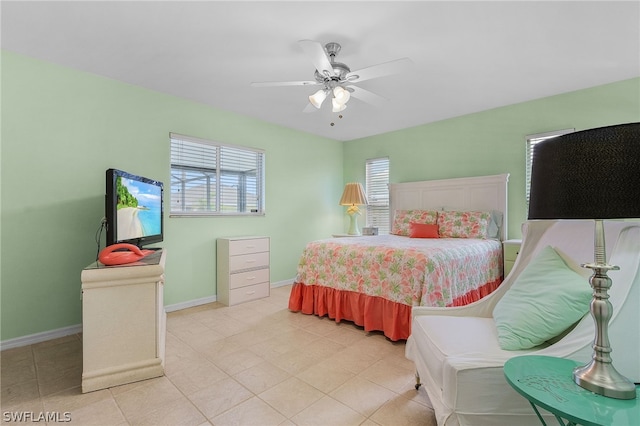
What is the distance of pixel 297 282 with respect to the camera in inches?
135

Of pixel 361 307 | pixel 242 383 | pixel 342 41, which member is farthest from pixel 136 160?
pixel 361 307

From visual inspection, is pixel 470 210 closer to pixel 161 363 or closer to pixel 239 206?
pixel 239 206

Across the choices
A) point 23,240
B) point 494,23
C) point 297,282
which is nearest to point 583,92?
point 494,23

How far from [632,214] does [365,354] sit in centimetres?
199

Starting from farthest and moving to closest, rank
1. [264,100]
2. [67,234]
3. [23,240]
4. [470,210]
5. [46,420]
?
[470,210] → [264,100] → [67,234] → [23,240] → [46,420]

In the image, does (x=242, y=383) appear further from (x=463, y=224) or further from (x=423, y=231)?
(x=463, y=224)

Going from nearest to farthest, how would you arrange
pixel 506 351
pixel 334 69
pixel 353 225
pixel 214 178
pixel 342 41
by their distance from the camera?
1. pixel 506 351
2. pixel 342 41
3. pixel 334 69
4. pixel 214 178
5. pixel 353 225

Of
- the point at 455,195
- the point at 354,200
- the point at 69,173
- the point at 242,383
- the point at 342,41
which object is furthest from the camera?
the point at 354,200


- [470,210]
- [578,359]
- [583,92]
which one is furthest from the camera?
[470,210]

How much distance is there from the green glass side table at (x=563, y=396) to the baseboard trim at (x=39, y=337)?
350 centimetres

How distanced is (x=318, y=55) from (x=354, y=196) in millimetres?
3050

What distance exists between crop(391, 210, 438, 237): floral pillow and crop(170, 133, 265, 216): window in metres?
2.00

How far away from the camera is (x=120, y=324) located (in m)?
2.01

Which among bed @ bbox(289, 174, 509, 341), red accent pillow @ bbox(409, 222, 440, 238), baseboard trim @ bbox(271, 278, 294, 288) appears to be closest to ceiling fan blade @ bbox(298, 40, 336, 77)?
bed @ bbox(289, 174, 509, 341)
